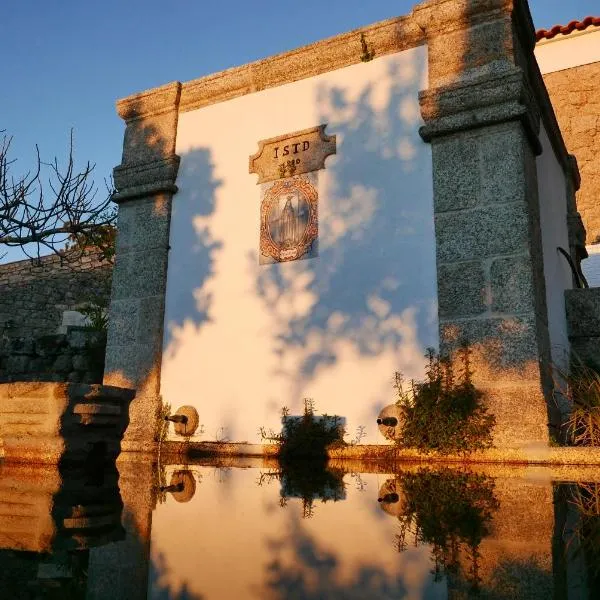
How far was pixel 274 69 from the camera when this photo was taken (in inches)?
232

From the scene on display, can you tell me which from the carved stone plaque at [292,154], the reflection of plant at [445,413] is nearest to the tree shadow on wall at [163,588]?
the reflection of plant at [445,413]

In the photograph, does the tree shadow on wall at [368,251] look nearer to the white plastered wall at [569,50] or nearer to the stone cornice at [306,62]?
the stone cornice at [306,62]

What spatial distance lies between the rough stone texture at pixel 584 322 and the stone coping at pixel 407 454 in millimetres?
1852

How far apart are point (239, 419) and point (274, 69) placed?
3.30 metres

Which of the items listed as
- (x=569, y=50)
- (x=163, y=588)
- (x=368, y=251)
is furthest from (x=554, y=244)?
(x=569, y=50)

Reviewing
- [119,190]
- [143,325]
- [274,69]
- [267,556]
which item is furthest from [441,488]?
[119,190]

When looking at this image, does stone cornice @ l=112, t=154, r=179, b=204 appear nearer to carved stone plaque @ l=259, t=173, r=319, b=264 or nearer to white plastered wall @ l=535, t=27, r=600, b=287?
carved stone plaque @ l=259, t=173, r=319, b=264

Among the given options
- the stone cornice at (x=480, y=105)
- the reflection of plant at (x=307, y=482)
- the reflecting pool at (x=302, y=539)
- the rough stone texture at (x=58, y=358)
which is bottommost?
the reflecting pool at (x=302, y=539)

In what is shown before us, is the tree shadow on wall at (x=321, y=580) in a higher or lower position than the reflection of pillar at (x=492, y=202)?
lower

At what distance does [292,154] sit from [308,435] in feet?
8.27

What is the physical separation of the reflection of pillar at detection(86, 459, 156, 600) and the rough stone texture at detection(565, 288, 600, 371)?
4322 millimetres

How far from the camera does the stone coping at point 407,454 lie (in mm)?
3820

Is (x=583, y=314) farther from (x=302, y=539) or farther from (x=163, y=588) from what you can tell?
(x=163, y=588)

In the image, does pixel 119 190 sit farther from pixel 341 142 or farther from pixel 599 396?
pixel 599 396
